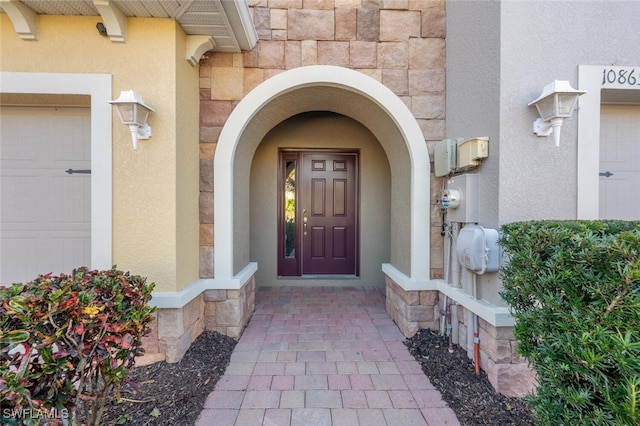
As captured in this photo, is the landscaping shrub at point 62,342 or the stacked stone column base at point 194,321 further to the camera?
the stacked stone column base at point 194,321

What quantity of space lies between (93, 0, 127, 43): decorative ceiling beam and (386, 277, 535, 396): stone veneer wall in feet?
10.9

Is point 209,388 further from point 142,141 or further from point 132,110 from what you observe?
point 132,110

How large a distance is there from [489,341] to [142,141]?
3.10 metres

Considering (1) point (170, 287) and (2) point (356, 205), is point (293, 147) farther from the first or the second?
(1) point (170, 287)

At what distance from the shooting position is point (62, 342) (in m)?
1.40

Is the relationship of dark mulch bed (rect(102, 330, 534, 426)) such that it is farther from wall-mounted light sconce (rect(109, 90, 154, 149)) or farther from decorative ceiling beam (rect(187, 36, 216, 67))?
decorative ceiling beam (rect(187, 36, 216, 67))

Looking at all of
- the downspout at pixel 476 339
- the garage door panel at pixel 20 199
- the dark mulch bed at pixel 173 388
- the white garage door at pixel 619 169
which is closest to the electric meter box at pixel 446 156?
the downspout at pixel 476 339

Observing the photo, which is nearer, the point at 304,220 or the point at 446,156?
the point at 446,156

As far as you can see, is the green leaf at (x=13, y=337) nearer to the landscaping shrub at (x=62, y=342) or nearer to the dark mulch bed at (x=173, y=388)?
the landscaping shrub at (x=62, y=342)

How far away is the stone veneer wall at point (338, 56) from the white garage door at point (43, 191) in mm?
1094

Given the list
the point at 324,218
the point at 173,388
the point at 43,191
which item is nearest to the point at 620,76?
the point at 324,218

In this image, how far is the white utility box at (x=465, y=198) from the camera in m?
2.33

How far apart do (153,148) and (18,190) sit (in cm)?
147

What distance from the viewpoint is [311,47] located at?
281 cm
